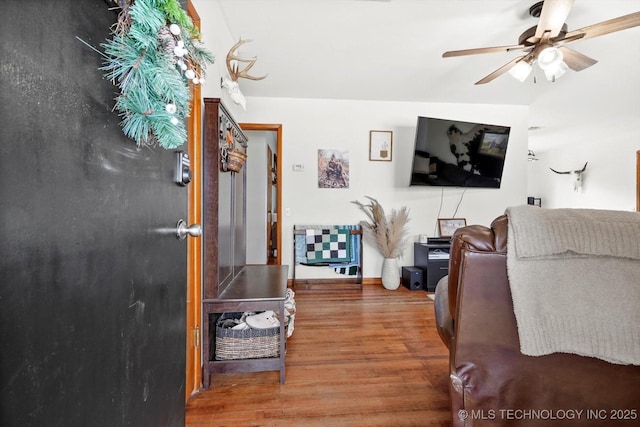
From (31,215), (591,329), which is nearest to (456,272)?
(591,329)

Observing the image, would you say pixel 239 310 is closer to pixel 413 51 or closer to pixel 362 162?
pixel 413 51

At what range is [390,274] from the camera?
3.78 metres

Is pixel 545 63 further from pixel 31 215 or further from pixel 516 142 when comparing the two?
pixel 31 215

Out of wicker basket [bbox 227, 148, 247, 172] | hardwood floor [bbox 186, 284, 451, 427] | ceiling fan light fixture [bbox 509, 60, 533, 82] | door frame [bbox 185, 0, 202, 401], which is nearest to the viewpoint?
hardwood floor [bbox 186, 284, 451, 427]

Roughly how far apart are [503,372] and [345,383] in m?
0.95

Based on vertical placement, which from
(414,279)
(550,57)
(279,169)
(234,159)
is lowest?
(414,279)

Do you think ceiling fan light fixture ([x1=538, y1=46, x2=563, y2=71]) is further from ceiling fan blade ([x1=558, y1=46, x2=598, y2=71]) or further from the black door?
the black door

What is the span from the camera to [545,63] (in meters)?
2.17

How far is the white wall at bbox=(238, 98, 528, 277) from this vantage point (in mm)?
3955

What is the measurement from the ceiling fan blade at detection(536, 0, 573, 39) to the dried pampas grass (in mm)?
2280

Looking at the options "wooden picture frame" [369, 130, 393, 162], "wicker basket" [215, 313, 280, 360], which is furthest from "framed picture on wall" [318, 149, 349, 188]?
"wicker basket" [215, 313, 280, 360]

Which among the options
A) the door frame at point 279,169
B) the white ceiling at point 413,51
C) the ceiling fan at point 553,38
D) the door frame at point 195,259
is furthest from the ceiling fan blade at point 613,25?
the door frame at point 279,169

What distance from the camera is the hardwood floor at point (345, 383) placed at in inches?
58.6

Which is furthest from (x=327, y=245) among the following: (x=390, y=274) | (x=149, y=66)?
(x=149, y=66)
